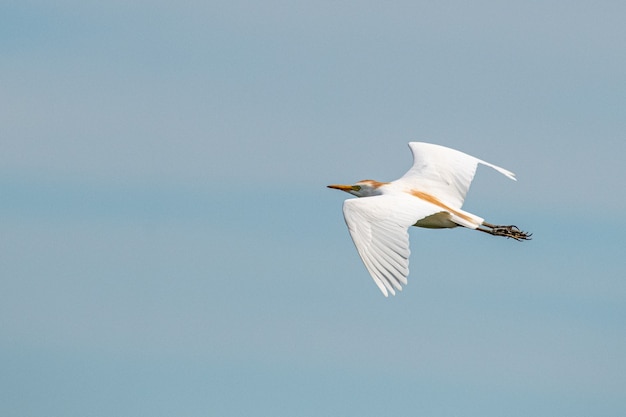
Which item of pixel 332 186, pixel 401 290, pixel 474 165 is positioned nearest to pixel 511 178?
pixel 474 165

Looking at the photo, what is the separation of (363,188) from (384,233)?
6993mm

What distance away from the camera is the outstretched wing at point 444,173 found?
3619 cm

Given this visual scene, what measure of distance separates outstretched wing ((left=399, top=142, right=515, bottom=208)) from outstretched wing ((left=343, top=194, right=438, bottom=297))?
4.07 metres

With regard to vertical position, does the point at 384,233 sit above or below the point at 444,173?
below

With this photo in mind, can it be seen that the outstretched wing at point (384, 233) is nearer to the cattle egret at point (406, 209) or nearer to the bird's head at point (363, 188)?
the cattle egret at point (406, 209)

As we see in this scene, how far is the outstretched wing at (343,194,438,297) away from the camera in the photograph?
1091 inches

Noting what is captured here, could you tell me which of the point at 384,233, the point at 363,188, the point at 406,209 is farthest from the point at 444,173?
the point at 384,233

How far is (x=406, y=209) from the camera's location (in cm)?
3123

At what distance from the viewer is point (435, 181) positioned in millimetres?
36688

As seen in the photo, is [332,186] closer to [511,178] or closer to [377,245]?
[511,178]

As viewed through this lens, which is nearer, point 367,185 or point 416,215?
point 416,215

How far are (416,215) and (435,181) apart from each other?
5764mm

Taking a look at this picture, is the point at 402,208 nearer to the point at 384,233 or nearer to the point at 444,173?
the point at 384,233

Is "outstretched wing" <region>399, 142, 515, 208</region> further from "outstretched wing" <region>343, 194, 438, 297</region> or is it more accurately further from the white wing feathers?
"outstretched wing" <region>343, 194, 438, 297</region>
